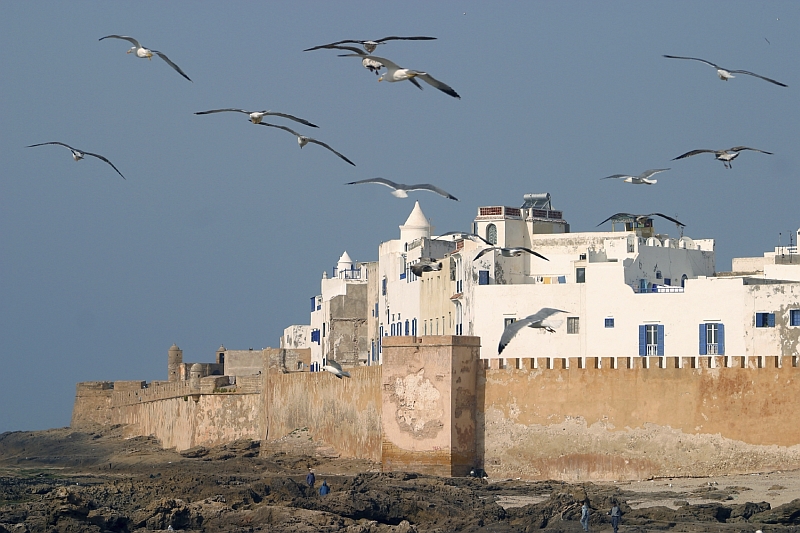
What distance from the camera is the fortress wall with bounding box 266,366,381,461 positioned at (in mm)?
45281

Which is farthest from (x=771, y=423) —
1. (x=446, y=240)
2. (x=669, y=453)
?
(x=446, y=240)

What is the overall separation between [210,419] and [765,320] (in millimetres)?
20698

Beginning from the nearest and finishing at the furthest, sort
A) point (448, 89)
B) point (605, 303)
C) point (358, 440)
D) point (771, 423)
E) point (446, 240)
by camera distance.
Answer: point (448, 89), point (771, 423), point (358, 440), point (605, 303), point (446, 240)

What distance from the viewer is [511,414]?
137ft

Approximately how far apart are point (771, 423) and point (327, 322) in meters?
30.0

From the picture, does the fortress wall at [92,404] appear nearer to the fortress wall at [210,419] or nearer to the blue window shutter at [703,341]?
the fortress wall at [210,419]

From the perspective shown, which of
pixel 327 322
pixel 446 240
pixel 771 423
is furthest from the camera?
pixel 327 322

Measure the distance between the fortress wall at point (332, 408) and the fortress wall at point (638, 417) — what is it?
4.17m

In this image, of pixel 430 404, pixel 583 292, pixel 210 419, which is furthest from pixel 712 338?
pixel 210 419

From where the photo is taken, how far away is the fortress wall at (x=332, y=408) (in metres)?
45.3

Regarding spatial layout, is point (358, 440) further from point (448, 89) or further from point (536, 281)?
point (448, 89)

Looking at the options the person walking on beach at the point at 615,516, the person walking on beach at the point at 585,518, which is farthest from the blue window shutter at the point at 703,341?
the person walking on beach at the point at 615,516

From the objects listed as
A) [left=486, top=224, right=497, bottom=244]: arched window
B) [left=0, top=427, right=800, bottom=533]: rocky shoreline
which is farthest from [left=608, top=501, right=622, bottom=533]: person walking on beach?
[left=486, top=224, right=497, bottom=244]: arched window

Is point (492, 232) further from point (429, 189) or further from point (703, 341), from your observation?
point (429, 189)
